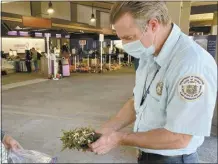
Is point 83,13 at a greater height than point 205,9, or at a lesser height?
greater

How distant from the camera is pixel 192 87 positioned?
787 millimetres

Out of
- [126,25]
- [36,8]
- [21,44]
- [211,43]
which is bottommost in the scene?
[126,25]

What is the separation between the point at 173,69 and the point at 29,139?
310 centimetres

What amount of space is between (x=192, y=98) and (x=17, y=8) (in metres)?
13.4

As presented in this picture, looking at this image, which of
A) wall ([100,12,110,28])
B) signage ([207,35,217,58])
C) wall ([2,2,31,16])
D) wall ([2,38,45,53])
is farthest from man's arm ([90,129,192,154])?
wall ([100,12,110,28])

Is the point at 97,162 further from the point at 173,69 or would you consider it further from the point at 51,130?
the point at 173,69

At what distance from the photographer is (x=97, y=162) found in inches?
108

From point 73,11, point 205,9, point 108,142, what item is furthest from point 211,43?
point 73,11

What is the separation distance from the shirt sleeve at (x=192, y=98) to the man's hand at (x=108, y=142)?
243 millimetres

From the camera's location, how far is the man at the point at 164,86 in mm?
802

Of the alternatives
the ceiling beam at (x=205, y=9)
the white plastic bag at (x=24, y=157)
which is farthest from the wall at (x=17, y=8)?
the white plastic bag at (x=24, y=157)

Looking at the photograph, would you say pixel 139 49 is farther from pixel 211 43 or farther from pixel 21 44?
pixel 21 44

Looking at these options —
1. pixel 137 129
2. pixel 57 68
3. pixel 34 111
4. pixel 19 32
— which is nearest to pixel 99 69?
pixel 57 68

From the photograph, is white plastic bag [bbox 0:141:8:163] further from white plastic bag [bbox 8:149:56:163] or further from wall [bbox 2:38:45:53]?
wall [bbox 2:38:45:53]
